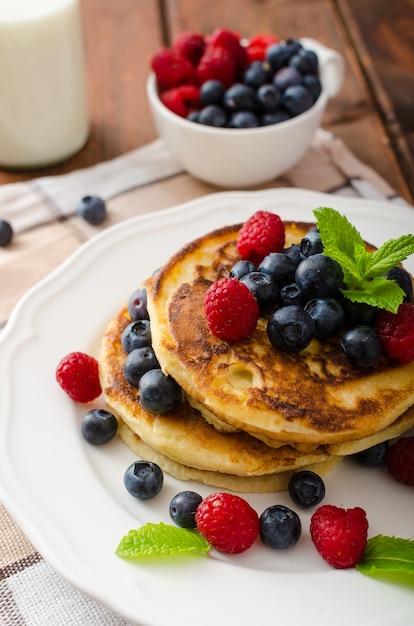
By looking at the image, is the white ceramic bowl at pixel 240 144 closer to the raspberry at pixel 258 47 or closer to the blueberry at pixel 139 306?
the raspberry at pixel 258 47

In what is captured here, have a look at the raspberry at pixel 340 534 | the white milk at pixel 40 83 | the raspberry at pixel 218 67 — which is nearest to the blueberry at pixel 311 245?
the raspberry at pixel 340 534

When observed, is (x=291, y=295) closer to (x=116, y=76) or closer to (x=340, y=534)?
(x=340, y=534)

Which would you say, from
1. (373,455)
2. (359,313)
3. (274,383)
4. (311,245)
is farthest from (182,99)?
(373,455)

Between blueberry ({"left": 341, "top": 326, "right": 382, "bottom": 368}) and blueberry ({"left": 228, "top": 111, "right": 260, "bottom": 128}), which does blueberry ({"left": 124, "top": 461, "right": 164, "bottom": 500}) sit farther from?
blueberry ({"left": 228, "top": 111, "right": 260, "bottom": 128})

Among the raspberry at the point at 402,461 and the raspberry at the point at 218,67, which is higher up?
the raspberry at the point at 218,67

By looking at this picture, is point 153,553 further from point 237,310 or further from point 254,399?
point 237,310

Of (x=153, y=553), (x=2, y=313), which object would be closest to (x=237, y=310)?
(x=153, y=553)
